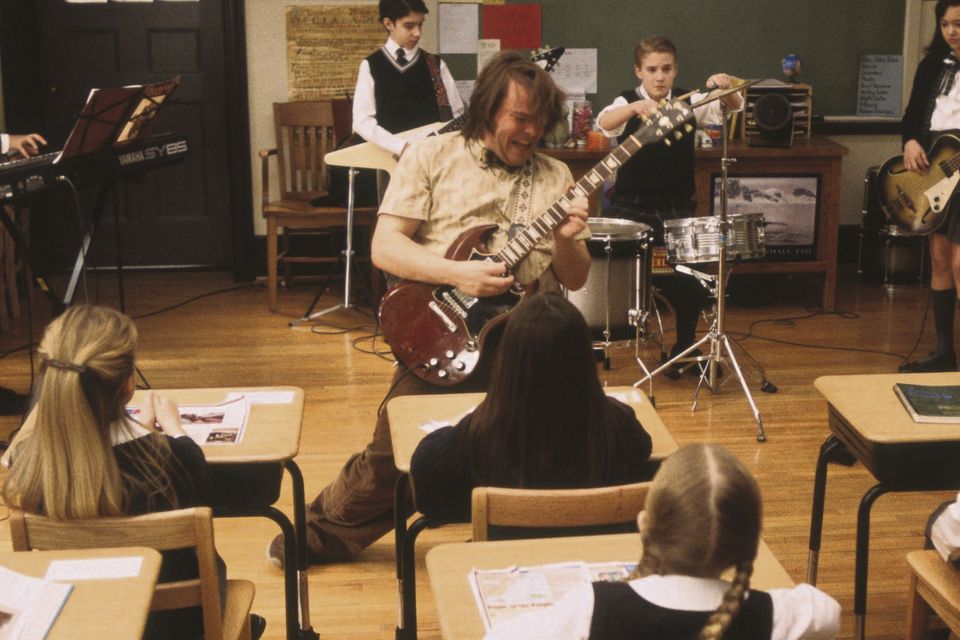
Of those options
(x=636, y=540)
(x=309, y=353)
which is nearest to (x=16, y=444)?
(x=636, y=540)

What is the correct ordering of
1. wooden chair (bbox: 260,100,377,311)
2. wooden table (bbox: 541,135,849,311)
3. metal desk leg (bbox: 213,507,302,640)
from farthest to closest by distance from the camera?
wooden chair (bbox: 260,100,377,311) → wooden table (bbox: 541,135,849,311) → metal desk leg (bbox: 213,507,302,640)

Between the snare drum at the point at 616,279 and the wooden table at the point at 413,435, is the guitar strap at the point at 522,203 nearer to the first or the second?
the wooden table at the point at 413,435

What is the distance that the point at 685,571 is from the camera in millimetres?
1648

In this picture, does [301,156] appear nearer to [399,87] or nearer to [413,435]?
[399,87]

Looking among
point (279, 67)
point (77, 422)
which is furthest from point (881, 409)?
point (279, 67)

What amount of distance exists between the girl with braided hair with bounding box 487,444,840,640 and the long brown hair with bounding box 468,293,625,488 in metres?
0.61

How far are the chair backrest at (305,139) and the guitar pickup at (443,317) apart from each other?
369 centimetres

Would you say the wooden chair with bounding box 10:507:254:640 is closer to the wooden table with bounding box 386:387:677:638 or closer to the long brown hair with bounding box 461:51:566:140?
the wooden table with bounding box 386:387:677:638

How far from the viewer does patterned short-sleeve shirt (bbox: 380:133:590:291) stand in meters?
3.29

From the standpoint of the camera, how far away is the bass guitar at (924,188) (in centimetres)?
525

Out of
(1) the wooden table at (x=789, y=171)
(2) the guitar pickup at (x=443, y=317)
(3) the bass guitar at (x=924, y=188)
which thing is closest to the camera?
(2) the guitar pickup at (x=443, y=317)

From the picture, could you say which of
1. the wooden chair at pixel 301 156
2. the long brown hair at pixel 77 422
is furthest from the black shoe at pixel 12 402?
the long brown hair at pixel 77 422

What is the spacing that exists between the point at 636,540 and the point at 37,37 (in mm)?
5979

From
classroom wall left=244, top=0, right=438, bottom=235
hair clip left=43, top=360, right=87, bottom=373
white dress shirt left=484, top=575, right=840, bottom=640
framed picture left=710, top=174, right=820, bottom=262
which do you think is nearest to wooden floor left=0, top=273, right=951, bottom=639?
framed picture left=710, top=174, right=820, bottom=262
